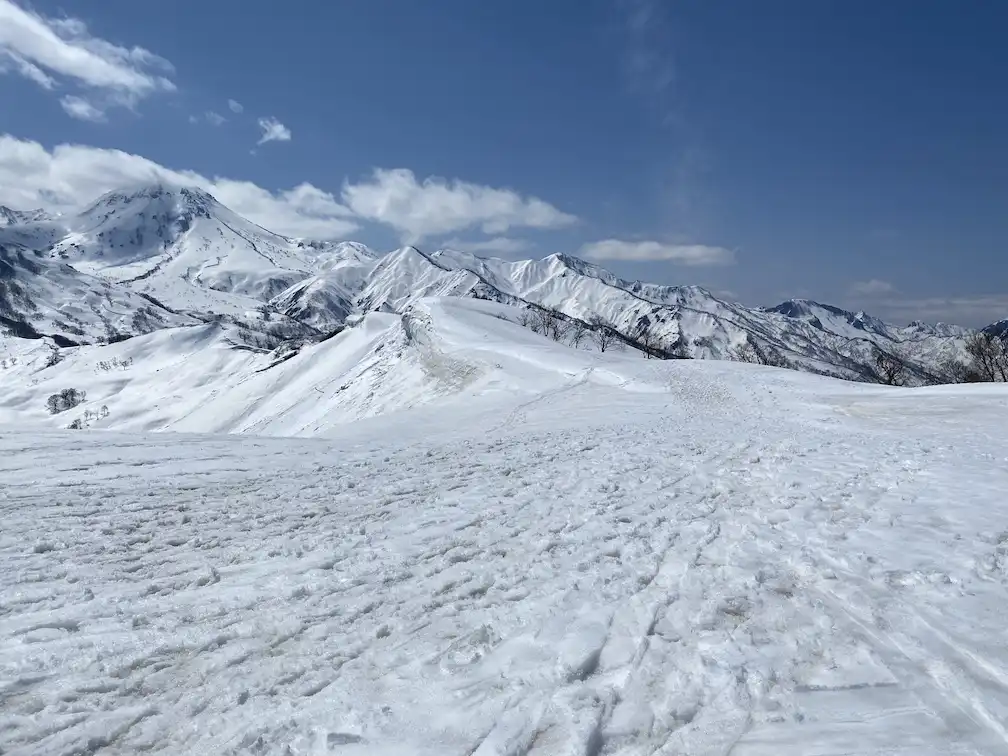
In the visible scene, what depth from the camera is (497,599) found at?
26.1 ft

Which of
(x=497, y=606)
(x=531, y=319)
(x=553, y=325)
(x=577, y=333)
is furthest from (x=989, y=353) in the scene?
(x=497, y=606)

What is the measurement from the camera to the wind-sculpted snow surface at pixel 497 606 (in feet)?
17.5

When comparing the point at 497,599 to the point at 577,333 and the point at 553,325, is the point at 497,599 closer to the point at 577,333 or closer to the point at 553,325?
the point at 553,325

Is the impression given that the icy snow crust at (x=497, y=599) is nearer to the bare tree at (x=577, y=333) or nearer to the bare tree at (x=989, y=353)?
the bare tree at (x=989, y=353)

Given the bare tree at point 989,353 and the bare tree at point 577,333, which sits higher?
the bare tree at point 577,333

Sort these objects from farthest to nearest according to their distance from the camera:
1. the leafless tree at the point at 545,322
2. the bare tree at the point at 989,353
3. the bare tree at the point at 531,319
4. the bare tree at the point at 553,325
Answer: the bare tree at the point at 553,325
the leafless tree at the point at 545,322
the bare tree at the point at 531,319
the bare tree at the point at 989,353

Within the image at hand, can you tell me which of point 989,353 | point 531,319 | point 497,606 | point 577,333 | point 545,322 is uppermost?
point 531,319

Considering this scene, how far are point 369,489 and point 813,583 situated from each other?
1004 cm

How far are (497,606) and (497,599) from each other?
211 millimetres

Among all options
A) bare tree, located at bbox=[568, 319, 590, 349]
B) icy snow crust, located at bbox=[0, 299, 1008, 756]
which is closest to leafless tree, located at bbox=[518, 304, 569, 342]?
bare tree, located at bbox=[568, 319, 590, 349]

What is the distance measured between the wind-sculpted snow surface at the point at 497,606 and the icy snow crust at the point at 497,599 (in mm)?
39

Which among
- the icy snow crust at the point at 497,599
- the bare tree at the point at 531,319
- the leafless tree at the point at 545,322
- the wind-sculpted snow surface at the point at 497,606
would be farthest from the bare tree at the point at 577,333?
the wind-sculpted snow surface at the point at 497,606

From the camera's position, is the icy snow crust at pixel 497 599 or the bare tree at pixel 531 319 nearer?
the icy snow crust at pixel 497 599

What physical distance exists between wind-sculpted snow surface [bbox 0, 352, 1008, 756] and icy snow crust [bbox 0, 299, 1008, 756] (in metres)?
0.04
